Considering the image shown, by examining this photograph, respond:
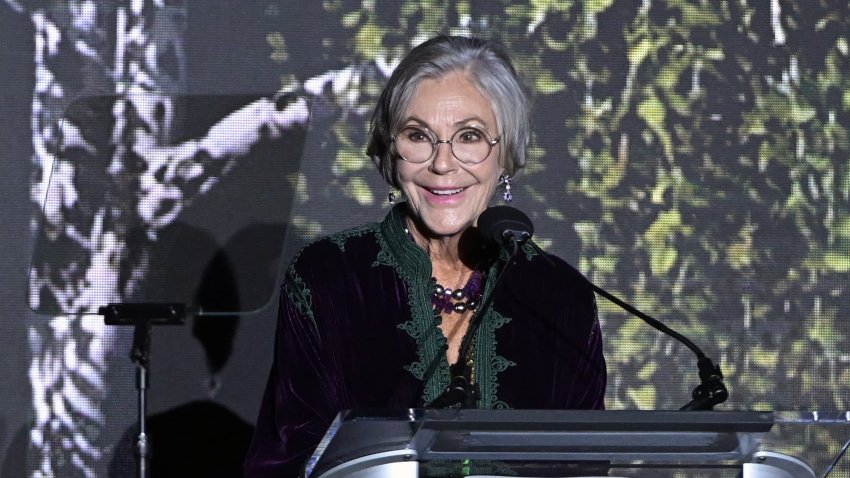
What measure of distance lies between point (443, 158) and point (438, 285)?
0.78 feet

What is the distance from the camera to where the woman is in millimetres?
2119

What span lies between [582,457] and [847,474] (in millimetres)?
2472

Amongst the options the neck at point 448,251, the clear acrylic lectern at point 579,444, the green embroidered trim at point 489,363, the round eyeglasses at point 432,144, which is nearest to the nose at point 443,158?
the round eyeglasses at point 432,144

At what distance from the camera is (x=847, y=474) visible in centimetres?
355

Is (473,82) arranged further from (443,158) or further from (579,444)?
(579,444)

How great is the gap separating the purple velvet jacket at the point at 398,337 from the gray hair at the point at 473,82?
0.17 metres

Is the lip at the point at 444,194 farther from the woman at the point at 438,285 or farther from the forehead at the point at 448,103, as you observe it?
the forehead at the point at 448,103

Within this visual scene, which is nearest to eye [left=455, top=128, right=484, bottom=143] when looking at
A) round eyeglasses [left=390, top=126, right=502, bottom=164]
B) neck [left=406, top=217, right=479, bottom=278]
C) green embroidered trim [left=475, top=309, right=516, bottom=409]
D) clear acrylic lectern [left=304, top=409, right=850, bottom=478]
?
round eyeglasses [left=390, top=126, right=502, bottom=164]

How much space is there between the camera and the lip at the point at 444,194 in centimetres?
216

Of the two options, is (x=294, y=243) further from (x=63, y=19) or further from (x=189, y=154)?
(x=63, y=19)

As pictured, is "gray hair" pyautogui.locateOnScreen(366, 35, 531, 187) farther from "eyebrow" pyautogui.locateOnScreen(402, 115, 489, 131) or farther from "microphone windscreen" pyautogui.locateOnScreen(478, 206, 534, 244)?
"microphone windscreen" pyautogui.locateOnScreen(478, 206, 534, 244)

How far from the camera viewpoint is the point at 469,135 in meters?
2.18

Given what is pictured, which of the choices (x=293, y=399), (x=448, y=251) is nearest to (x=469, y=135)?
(x=448, y=251)

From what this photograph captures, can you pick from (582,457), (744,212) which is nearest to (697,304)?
(744,212)
